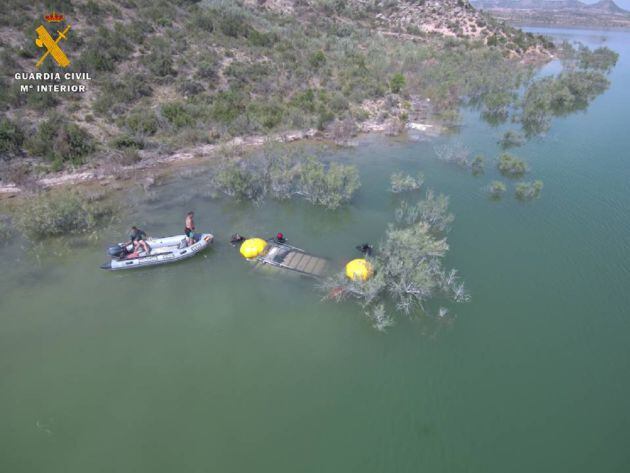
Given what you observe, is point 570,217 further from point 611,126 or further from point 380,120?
point 611,126

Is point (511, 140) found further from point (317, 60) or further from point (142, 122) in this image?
point (142, 122)

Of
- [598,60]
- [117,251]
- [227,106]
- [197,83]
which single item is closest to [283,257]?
[117,251]

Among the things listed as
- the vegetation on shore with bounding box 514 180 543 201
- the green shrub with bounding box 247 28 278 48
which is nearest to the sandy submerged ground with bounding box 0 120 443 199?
the vegetation on shore with bounding box 514 180 543 201

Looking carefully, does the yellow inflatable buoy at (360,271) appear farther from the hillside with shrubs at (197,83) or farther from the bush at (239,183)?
the hillside with shrubs at (197,83)

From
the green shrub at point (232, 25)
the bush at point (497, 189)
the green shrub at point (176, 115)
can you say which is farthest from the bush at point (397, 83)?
the green shrub at point (176, 115)

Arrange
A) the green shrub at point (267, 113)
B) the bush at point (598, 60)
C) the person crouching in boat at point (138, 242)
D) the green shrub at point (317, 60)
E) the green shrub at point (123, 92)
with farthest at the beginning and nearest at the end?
the bush at point (598, 60) < the green shrub at point (317, 60) < the green shrub at point (267, 113) < the green shrub at point (123, 92) < the person crouching in boat at point (138, 242)

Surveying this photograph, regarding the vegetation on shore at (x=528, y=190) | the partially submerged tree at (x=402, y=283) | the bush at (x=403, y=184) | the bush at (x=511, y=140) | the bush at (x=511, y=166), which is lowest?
the partially submerged tree at (x=402, y=283)

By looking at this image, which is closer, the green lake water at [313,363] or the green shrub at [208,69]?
the green lake water at [313,363]
